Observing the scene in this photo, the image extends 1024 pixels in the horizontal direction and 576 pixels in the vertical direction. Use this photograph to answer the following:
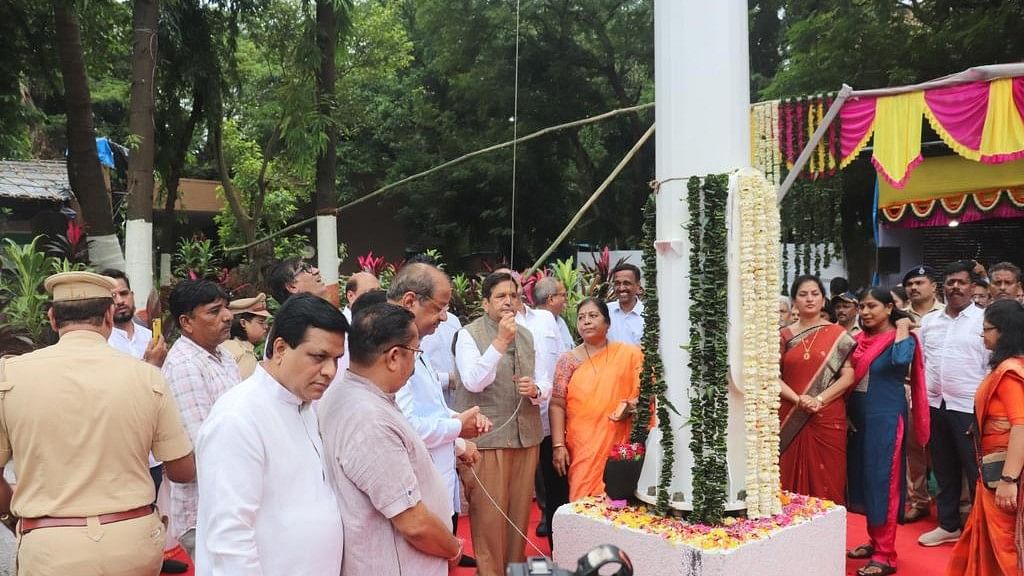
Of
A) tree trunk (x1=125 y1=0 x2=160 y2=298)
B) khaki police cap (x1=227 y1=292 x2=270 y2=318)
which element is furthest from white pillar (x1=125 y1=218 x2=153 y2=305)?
khaki police cap (x1=227 y1=292 x2=270 y2=318)

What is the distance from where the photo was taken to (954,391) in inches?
218

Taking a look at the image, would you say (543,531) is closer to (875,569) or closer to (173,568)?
(875,569)

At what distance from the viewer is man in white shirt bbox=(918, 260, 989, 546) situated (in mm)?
5465

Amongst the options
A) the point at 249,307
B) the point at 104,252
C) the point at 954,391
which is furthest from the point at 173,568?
the point at 104,252

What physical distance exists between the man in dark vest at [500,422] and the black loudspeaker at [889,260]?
10610mm

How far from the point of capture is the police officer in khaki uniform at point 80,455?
2.64 metres

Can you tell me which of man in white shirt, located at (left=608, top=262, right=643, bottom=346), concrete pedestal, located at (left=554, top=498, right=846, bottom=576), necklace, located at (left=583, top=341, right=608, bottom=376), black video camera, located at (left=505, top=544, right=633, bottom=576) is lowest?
concrete pedestal, located at (left=554, top=498, right=846, bottom=576)

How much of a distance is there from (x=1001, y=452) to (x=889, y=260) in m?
10.4

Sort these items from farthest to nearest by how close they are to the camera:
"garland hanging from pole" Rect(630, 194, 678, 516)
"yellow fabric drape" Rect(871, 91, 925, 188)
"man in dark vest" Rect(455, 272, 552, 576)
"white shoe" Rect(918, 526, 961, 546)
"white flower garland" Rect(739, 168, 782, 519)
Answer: "yellow fabric drape" Rect(871, 91, 925, 188) < "white shoe" Rect(918, 526, 961, 546) < "man in dark vest" Rect(455, 272, 552, 576) < "garland hanging from pole" Rect(630, 194, 678, 516) < "white flower garland" Rect(739, 168, 782, 519)

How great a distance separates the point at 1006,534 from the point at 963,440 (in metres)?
1.79

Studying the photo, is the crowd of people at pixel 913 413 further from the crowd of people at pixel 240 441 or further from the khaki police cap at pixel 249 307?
the khaki police cap at pixel 249 307

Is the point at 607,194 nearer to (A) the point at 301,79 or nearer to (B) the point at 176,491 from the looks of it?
(A) the point at 301,79

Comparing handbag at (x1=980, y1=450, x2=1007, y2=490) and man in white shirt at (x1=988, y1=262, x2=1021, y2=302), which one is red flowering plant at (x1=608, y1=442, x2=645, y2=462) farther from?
man in white shirt at (x1=988, y1=262, x2=1021, y2=302)

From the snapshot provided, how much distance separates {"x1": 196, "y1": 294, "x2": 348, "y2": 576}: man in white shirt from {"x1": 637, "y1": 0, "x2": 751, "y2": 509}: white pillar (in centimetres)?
208
